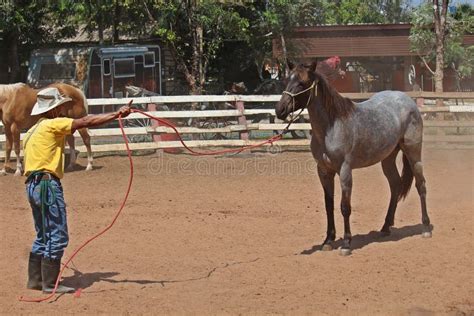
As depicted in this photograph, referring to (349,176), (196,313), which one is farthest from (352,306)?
(349,176)

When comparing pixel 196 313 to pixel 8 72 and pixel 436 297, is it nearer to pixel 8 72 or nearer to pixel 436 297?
pixel 436 297

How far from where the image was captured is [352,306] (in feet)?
18.3

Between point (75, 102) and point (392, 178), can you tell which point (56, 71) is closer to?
point (75, 102)

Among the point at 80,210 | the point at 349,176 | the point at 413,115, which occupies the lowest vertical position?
the point at 80,210

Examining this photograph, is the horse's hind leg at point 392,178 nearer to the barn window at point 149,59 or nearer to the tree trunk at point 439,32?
the tree trunk at point 439,32

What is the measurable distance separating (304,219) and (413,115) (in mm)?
1936

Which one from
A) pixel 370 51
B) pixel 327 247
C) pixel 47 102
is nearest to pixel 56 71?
pixel 370 51

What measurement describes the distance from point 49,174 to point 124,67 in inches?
764

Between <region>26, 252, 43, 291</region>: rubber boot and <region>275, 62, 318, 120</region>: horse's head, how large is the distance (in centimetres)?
272

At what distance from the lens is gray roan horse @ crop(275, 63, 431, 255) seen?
7395 millimetres

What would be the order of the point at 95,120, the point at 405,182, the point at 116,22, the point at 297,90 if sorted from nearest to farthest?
1. the point at 95,120
2. the point at 297,90
3. the point at 405,182
4. the point at 116,22

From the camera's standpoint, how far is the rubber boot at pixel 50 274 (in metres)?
6.11

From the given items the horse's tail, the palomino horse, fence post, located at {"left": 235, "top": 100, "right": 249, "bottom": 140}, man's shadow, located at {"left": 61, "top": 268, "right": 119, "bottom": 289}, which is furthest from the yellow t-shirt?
fence post, located at {"left": 235, "top": 100, "right": 249, "bottom": 140}

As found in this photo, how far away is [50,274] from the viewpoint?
20.1 ft
